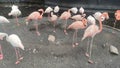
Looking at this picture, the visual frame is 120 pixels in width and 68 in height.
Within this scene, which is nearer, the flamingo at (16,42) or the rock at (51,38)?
the flamingo at (16,42)

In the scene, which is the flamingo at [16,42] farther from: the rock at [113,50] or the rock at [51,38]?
the rock at [113,50]

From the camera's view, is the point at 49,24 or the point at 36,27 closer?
the point at 36,27

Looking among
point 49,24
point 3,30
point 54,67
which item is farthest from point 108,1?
point 54,67

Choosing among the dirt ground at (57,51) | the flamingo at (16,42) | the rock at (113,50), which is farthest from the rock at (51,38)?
the rock at (113,50)

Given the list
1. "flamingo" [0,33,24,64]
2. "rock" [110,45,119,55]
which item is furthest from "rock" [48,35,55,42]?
"rock" [110,45,119,55]

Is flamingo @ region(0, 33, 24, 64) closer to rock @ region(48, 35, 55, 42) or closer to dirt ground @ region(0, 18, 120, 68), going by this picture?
dirt ground @ region(0, 18, 120, 68)

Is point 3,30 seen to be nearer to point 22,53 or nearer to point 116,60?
point 22,53

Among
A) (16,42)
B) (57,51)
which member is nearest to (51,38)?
(57,51)

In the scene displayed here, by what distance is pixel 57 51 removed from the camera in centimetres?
372

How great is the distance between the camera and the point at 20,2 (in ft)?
20.2

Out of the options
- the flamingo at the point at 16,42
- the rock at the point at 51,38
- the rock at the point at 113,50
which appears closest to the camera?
the flamingo at the point at 16,42

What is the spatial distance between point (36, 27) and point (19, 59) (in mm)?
797

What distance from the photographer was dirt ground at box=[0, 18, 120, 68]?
11.4ft

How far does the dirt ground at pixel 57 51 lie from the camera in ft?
11.4
